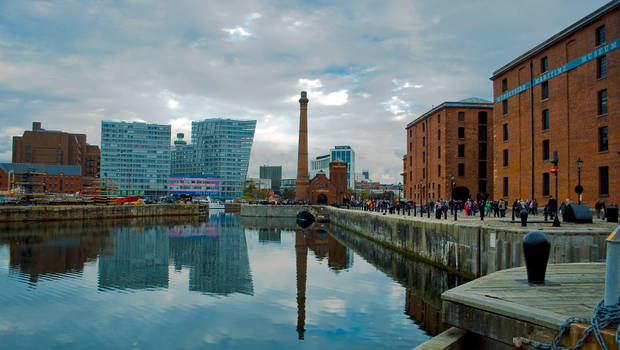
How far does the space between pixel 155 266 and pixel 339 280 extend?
11.6m

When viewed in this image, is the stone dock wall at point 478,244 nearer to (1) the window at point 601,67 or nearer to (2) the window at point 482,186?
(1) the window at point 601,67

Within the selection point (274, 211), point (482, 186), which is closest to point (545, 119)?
point (482, 186)

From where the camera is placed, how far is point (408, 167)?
70.1 meters

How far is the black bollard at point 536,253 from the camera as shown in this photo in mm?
7770

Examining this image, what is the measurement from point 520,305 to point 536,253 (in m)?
2.02

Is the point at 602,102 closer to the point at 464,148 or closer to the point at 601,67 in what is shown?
the point at 601,67

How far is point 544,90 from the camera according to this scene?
111 feet

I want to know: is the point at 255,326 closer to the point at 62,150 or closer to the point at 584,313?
the point at 584,313

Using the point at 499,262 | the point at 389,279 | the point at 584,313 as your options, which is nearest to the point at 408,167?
the point at 389,279

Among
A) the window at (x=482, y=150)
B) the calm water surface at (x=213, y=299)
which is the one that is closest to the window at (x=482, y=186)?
the window at (x=482, y=150)

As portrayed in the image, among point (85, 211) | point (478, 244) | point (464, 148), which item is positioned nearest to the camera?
point (478, 244)

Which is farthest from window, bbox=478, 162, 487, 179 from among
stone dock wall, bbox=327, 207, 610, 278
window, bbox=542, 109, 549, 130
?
stone dock wall, bbox=327, 207, 610, 278

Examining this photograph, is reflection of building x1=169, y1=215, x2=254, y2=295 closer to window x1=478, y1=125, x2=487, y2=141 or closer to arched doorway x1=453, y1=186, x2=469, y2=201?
arched doorway x1=453, y1=186, x2=469, y2=201

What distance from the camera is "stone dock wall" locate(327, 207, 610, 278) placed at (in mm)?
13492
